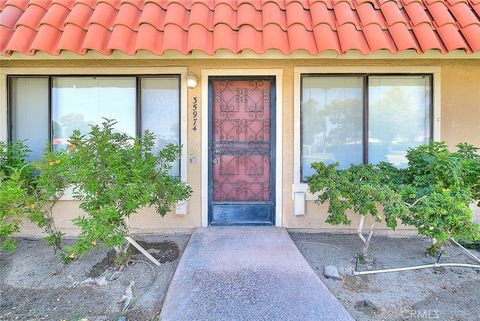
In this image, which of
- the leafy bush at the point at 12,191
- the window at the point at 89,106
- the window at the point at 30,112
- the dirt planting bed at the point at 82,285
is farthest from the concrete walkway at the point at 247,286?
the window at the point at 30,112

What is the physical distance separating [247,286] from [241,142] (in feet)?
8.05

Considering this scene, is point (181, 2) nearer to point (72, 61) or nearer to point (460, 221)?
point (72, 61)

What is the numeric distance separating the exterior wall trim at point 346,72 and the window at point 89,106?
1.91 metres

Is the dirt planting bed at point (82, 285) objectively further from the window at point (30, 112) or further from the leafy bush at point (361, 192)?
the leafy bush at point (361, 192)

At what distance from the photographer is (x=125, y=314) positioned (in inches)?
110

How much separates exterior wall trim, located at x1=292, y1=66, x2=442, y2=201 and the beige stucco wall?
0.21ft

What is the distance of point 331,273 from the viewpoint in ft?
11.2

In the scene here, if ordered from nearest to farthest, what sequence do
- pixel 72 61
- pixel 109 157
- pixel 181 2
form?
1. pixel 109 157
2. pixel 181 2
3. pixel 72 61

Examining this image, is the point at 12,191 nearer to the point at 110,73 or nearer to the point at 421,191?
the point at 110,73

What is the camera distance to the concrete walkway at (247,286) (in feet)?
8.20

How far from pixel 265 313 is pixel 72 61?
4.58 meters

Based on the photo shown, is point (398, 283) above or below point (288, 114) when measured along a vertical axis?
below

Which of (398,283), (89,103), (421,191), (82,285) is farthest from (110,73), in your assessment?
(398,283)

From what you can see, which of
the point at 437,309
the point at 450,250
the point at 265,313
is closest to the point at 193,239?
the point at 265,313
